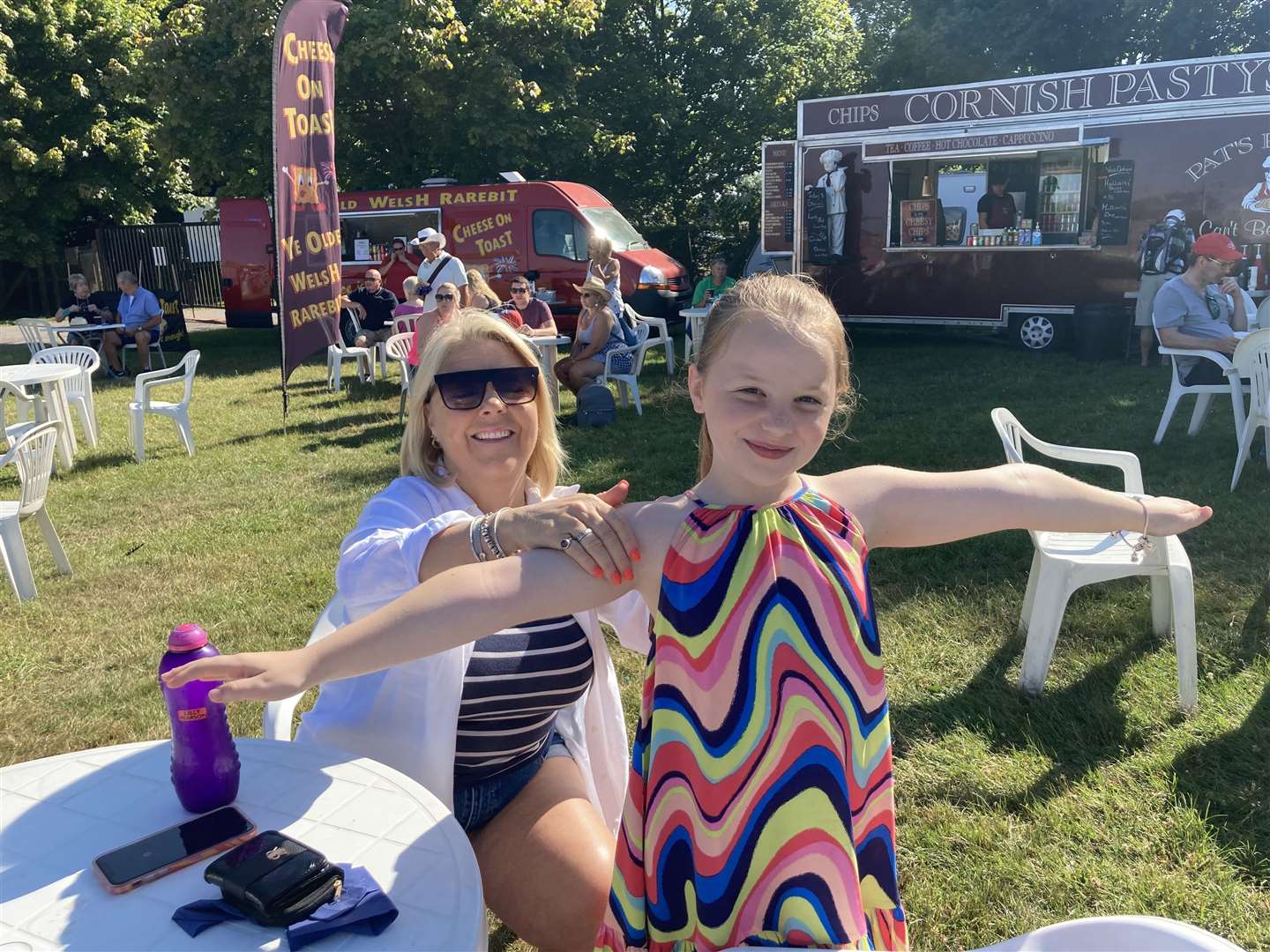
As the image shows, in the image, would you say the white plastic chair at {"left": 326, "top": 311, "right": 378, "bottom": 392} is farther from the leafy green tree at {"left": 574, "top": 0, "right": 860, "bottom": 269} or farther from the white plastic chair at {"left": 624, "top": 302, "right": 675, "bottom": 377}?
the leafy green tree at {"left": 574, "top": 0, "right": 860, "bottom": 269}

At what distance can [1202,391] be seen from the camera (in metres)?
6.48

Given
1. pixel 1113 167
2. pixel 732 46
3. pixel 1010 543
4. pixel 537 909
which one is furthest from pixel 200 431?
pixel 732 46

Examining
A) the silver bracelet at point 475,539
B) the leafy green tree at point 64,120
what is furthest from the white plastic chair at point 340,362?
the leafy green tree at point 64,120

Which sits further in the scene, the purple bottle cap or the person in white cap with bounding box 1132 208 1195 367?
the person in white cap with bounding box 1132 208 1195 367

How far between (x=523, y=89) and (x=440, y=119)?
159cm

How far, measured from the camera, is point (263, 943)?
1214 millimetres

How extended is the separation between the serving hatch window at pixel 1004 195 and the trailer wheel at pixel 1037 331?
0.88 metres

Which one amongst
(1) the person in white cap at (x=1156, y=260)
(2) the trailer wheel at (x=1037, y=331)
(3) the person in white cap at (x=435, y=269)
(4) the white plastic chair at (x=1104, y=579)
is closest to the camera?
(4) the white plastic chair at (x=1104, y=579)

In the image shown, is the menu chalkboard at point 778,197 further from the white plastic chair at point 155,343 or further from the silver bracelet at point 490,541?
the silver bracelet at point 490,541

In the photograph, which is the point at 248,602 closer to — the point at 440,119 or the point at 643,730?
the point at 643,730

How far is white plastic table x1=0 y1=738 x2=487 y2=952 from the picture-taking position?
125 cm

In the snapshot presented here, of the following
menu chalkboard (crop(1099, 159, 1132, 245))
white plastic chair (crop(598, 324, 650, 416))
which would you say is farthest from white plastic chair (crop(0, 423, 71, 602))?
menu chalkboard (crop(1099, 159, 1132, 245))

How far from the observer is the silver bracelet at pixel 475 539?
1.66 metres

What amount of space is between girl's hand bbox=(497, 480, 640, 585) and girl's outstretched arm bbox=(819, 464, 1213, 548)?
324 millimetres
